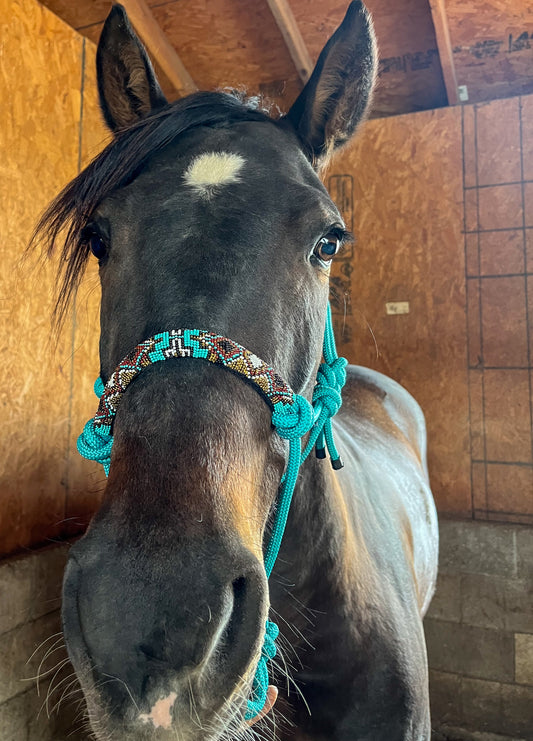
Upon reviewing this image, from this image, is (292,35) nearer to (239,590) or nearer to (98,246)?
(98,246)

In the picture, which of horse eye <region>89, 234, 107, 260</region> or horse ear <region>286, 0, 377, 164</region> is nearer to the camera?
horse eye <region>89, 234, 107, 260</region>

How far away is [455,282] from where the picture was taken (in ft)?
12.1

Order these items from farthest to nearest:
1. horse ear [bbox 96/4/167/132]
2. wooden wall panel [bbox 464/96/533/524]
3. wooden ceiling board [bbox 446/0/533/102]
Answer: wooden wall panel [bbox 464/96/533/524]
wooden ceiling board [bbox 446/0/533/102]
horse ear [bbox 96/4/167/132]

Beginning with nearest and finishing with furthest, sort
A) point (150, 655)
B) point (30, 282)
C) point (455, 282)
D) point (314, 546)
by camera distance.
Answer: point (150, 655)
point (314, 546)
point (30, 282)
point (455, 282)

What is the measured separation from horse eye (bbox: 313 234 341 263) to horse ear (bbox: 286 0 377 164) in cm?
34

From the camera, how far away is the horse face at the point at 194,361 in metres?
0.62

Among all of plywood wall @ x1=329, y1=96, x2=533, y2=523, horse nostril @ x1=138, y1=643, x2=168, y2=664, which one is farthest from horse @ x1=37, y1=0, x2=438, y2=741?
plywood wall @ x1=329, y1=96, x2=533, y2=523

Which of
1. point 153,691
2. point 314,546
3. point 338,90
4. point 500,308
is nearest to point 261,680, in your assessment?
point 314,546

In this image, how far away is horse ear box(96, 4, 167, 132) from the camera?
1.35m

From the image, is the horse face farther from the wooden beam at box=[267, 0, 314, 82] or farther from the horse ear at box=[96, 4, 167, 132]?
the wooden beam at box=[267, 0, 314, 82]

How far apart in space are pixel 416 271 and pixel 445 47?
56.8 inches

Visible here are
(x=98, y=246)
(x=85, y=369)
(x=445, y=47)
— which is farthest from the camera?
(x=445, y=47)

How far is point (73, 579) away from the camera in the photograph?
0.67m

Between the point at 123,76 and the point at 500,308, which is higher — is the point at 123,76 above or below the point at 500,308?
above
